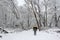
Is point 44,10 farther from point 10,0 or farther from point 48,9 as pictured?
point 10,0

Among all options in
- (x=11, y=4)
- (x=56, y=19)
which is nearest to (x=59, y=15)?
(x=56, y=19)

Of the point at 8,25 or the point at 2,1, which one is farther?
the point at 8,25

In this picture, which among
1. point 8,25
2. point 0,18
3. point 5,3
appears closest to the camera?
point 5,3

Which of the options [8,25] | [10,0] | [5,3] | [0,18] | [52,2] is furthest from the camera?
[8,25]

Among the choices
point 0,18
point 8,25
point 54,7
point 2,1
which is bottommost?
point 8,25

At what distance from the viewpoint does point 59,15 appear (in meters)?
40.3

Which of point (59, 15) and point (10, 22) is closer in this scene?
point (59, 15)

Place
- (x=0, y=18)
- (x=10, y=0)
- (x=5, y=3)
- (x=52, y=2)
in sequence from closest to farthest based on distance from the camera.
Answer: (x=10, y=0) → (x=5, y=3) → (x=52, y=2) → (x=0, y=18)

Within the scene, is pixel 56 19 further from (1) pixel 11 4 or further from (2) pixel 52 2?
(1) pixel 11 4

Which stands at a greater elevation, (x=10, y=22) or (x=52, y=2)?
(x=52, y=2)

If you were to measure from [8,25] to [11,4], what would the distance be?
52.2 feet

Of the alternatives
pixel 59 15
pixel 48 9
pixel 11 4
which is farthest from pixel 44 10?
pixel 11 4

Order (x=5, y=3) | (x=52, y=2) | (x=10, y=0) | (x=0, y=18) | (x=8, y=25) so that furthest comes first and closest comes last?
(x=8, y=25) → (x=0, y=18) → (x=52, y=2) → (x=5, y=3) → (x=10, y=0)

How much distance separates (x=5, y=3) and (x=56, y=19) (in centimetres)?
1875
